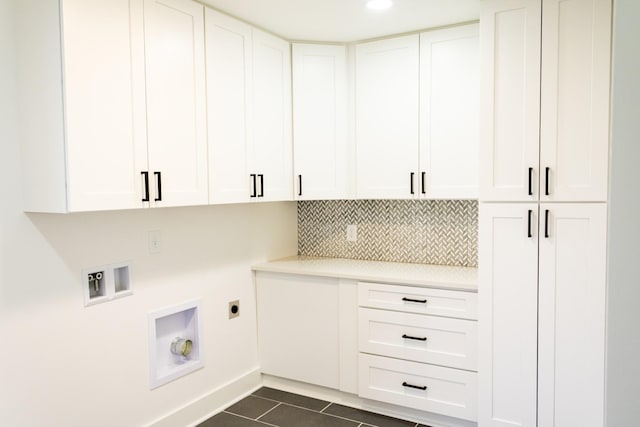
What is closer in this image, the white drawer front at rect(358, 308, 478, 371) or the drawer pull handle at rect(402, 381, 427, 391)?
the white drawer front at rect(358, 308, 478, 371)

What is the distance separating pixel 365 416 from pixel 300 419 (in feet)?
1.33

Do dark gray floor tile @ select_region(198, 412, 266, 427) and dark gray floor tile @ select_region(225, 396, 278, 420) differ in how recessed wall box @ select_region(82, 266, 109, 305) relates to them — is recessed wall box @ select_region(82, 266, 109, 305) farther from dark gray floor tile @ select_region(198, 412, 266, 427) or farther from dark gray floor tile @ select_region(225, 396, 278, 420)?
dark gray floor tile @ select_region(225, 396, 278, 420)

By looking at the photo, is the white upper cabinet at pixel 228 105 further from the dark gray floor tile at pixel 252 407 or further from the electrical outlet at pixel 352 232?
the dark gray floor tile at pixel 252 407

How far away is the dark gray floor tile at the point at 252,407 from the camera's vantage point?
292 cm

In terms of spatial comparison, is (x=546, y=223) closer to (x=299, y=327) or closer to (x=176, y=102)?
(x=299, y=327)

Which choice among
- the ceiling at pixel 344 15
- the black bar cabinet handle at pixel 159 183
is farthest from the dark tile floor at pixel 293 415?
the ceiling at pixel 344 15

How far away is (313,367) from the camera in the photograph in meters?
3.09

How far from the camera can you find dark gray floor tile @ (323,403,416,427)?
276 centimetres

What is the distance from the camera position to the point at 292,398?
10.3ft

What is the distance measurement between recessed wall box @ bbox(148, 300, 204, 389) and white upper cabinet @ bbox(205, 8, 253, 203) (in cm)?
72
